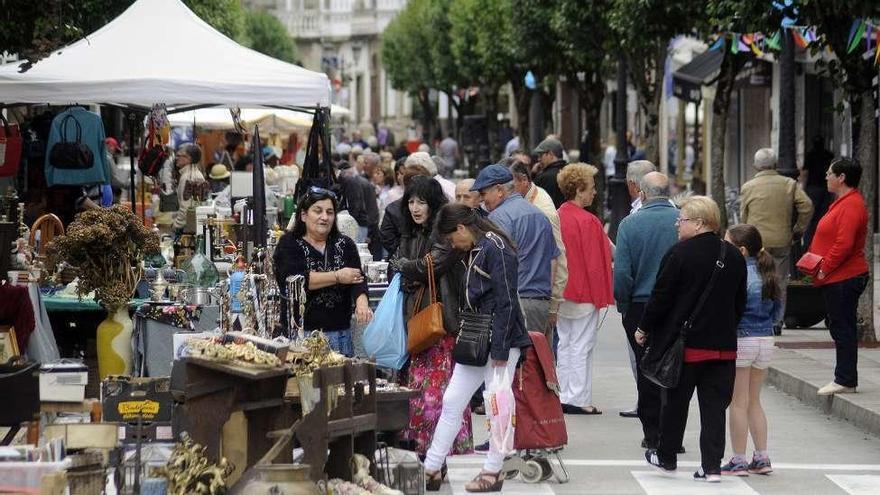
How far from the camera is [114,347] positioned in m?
11.9

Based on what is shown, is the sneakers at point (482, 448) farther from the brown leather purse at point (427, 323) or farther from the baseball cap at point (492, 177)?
the baseball cap at point (492, 177)

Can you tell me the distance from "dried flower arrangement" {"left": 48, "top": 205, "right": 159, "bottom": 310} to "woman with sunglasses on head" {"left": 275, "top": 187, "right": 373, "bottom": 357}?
150 centimetres

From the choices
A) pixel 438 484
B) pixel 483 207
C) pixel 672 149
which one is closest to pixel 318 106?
pixel 483 207

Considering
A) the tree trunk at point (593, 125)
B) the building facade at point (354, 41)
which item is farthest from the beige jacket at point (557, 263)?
the building facade at point (354, 41)

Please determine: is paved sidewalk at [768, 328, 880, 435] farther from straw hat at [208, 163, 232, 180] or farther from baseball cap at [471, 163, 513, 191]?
straw hat at [208, 163, 232, 180]

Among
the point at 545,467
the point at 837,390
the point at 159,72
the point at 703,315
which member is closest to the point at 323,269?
the point at 545,467

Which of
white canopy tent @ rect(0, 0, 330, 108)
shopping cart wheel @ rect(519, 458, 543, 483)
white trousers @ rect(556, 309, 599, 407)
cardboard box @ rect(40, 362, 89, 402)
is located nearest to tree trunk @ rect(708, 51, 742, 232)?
white canopy tent @ rect(0, 0, 330, 108)

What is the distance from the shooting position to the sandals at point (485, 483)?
32.5ft

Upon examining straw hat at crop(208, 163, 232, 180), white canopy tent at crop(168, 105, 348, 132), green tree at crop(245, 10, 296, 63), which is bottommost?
straw hat at crop(208, 163, 232, 180)

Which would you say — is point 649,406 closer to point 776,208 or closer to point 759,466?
point 759,466

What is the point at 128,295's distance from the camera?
11.9 metres

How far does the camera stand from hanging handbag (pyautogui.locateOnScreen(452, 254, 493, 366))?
9.62m

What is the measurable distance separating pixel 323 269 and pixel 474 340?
143 cm

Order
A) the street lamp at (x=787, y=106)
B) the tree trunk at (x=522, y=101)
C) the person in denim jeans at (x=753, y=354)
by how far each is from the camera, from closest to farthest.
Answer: the person in denim jeans at (x=753, y=354)
the street lamp at (x=787, y=106)
the tree trunk at (x=522, y=101)
